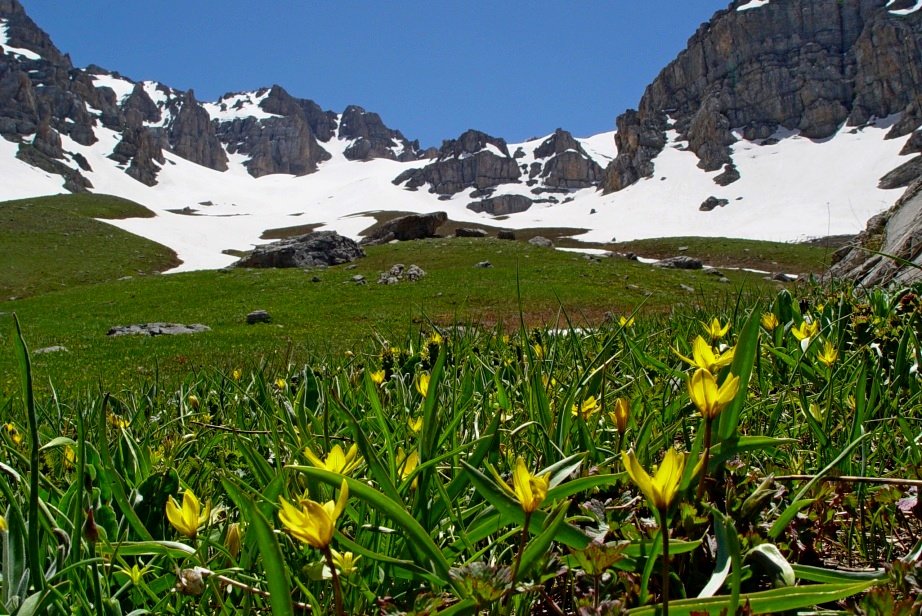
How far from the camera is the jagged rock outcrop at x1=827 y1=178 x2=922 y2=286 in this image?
5286 millimetres

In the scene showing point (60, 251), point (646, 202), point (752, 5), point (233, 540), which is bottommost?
point (233, 540)

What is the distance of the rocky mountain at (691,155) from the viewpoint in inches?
3819

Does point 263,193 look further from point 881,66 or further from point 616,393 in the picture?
point 616,393

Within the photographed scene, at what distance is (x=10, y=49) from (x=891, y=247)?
8687 inches

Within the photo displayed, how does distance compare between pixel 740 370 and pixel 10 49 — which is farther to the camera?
pixel 10 49

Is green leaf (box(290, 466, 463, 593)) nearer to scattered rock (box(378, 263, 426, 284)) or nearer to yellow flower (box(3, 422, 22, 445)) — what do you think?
yellow flower (box(3, 422, 22, 445))

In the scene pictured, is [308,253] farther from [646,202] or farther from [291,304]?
[646,202]

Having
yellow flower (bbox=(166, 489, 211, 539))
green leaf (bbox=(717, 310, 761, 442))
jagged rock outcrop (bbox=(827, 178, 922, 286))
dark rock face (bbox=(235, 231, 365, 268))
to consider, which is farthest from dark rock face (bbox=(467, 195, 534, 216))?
yellow flower (bbox=(166, 489, 211, 539))

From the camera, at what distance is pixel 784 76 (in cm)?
12350

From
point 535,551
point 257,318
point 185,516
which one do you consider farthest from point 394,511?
point 257,318

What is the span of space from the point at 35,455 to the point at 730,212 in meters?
113

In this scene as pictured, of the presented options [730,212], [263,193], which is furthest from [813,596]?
[263,193]

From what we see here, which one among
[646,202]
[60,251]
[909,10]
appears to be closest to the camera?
[60,251]

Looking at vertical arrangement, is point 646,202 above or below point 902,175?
below
